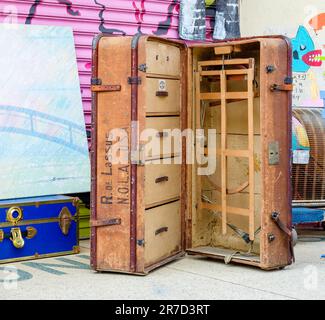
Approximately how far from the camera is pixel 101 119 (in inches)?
253

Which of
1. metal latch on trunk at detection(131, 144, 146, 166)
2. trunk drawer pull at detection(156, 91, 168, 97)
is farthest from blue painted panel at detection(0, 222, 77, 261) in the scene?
trunk drawer pull at detection(156, 91, 168, 97)

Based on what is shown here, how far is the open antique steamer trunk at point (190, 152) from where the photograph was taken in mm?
6316

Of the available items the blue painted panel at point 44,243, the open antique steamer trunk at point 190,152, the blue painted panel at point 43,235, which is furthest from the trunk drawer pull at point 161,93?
the blue painted panel at point 44,243

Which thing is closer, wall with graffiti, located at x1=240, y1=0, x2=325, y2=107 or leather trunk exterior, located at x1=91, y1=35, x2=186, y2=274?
leather trunk exterior, located at x1=91, y1=35, x2=186, y2=274

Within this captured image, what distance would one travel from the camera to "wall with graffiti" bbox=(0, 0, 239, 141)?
7980 millimetres

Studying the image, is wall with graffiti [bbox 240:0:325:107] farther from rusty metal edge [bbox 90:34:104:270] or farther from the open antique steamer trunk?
rusty metal edge [bbox 90:34:104:270]

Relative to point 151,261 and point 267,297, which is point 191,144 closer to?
point 151,261

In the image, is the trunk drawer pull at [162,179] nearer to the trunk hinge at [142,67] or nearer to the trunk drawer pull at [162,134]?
the trunk drawer pull at [162,134]

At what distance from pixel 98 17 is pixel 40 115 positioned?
1519mm

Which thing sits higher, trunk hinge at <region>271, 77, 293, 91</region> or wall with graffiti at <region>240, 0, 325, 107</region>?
wall with graffiti at <region>240, 0, 325, 107</region>

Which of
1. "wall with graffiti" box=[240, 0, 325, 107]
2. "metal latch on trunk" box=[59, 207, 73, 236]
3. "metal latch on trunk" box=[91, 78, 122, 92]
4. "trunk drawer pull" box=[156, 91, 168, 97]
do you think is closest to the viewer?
"metal latch on trunk" box=[91, 78, 122, 92]

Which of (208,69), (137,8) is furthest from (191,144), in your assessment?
(137,8)

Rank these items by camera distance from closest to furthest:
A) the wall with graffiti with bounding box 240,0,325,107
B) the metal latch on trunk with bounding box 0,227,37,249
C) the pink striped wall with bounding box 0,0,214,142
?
the metal latch on trunk with bounding box 0,227,37,249, the pink striped wall with bounding box 0,0,214,142, the wall with graffiti with bounding box 240,0,325,107
